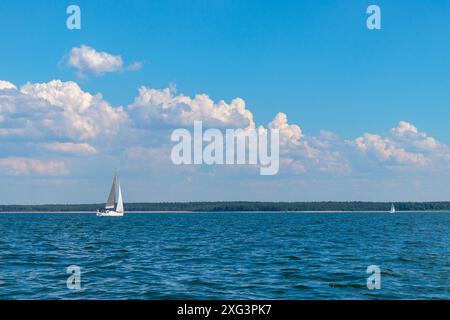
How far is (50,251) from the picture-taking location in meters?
49.5

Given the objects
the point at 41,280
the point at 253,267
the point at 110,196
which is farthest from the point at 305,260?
the point at 110,196

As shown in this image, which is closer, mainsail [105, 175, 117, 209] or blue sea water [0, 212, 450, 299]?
blue sea water [0, 212, 450, 299]

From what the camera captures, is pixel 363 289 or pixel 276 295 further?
pixel 363 289

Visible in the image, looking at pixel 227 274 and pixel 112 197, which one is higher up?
pixel 112 197

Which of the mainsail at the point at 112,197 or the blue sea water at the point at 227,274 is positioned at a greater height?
the mainsail at the point at 112,197

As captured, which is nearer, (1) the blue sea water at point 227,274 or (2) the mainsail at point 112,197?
(1) the blue sea water at point 227,274

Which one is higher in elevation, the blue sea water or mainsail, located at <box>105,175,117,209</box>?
mainsail, located at <box>105,175,117,209</box>

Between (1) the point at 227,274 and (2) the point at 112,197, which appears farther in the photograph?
(2) the point at 112,197
